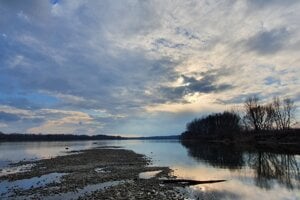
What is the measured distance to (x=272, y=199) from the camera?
21.7 meters

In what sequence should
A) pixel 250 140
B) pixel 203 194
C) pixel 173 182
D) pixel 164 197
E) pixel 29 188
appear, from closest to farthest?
pixel 164 197 → pixel 203 194 → pixel 29 188 → pixel 173 182 → pixel 250 140

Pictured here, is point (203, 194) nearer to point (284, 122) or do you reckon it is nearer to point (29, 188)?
point (29, 188)

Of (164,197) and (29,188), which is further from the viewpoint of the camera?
(29,188)

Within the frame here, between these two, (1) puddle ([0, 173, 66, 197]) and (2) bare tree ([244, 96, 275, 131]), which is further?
Answer: (2) bare tree ([244, 96, 275, 131])

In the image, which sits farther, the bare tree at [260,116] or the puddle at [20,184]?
the bare tree at [260,116]

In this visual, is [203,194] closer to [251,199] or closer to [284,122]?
[251,199]

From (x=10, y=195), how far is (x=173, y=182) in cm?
1411

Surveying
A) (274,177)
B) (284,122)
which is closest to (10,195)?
(274,177)

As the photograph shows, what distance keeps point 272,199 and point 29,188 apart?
784 inches

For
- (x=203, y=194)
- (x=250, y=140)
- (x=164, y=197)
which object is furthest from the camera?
(x=250, y=140)

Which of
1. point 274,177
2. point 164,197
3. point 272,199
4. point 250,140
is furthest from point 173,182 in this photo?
point 250,140

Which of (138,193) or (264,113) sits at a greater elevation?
Result: (264,113)

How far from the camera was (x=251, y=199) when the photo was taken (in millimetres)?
21750

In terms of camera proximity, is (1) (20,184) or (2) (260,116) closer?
(1) (20,184)
